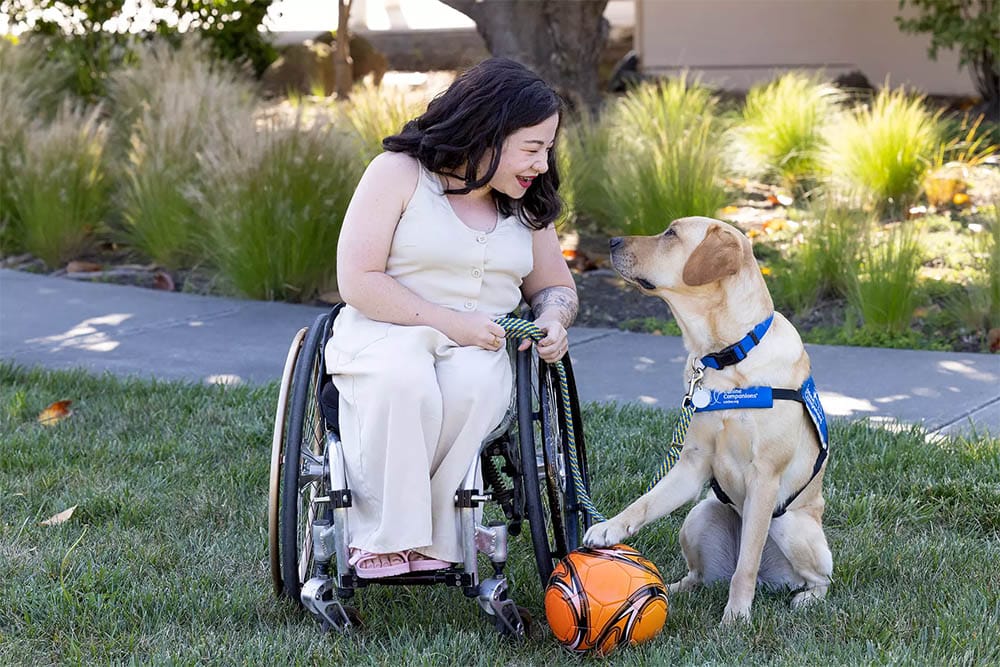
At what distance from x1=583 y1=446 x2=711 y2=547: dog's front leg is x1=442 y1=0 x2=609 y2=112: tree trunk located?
610 cm

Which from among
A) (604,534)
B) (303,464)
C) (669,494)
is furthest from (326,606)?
(669,494)

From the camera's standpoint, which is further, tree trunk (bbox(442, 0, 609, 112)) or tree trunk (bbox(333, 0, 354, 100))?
tree trunk (bbox(333, 0, 354, 100))

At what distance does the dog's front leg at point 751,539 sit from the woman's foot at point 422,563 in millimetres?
791

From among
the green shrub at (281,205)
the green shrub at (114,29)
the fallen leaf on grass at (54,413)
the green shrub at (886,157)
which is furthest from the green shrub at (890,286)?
the green shrub at (114,29)

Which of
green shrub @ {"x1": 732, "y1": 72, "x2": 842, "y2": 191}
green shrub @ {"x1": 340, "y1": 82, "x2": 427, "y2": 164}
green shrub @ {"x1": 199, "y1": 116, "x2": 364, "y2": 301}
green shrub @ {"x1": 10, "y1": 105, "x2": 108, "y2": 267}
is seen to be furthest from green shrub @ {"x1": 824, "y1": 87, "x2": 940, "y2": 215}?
green shrub @ {"x1": 10, "y1": 105, "x2": 108, "y2": 267}

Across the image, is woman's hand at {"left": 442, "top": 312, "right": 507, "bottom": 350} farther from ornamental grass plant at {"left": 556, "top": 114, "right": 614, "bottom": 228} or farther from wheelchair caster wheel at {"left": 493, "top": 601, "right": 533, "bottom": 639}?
ornamental grass plant at {"left": 556, "top": 114, "right": 614, "bottom": 228}

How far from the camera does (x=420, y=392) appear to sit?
10.5 feet

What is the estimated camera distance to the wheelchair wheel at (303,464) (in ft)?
10.6

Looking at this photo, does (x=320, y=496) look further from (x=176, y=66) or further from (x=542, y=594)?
(x=176, y=66)

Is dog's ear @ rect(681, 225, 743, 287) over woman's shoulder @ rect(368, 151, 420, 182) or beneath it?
beneath

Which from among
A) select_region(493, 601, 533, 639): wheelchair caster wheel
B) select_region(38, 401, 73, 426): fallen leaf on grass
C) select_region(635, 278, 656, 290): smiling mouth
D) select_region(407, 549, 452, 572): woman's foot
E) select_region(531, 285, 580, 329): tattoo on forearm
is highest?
select_region(635, 278, 656, 290): smiling mouth

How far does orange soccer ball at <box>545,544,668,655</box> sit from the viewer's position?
3.18m

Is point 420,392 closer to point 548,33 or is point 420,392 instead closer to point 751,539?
point 751,539

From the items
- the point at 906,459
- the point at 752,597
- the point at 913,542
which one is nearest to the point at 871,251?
the point at 906,459
